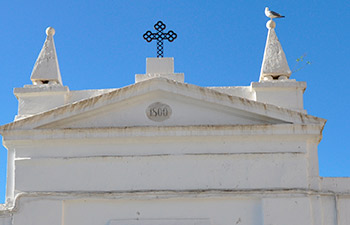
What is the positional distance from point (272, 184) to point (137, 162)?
2851 millimetres

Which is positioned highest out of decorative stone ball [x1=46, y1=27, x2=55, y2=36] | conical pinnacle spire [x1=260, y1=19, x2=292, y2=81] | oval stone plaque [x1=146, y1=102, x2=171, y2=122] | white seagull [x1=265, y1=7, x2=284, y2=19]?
white seagull [x1=265, y1=7, x2=284, y2=19]

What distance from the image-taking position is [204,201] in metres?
13.7

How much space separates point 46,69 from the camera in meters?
15.7

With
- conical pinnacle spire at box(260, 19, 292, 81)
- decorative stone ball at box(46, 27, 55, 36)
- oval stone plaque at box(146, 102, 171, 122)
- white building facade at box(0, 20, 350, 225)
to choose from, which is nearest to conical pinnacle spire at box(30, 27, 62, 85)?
decorative stone ball at box(46, 27, 55, 36)

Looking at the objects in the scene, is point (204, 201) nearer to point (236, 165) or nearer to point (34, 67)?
point (236, 165)

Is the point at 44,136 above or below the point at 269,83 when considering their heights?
below

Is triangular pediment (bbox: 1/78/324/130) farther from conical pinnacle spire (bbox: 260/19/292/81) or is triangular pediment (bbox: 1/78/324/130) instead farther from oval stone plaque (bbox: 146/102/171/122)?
conical pinnacle spire (bbox: 260/19/292/81)

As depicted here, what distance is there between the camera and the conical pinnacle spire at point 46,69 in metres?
15.6

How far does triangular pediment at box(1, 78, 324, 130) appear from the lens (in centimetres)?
1388

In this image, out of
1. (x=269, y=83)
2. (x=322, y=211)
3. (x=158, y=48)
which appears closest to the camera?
(x=322, y=211)

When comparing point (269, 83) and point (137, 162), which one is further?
point (269, 83)

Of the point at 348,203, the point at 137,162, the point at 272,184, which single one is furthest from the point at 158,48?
the point at 348,203

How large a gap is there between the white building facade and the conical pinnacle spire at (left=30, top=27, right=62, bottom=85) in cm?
182

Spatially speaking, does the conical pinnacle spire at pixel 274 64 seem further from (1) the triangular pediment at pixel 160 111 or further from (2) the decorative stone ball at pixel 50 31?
(2) the decorative stone ball at pixel 50 31
